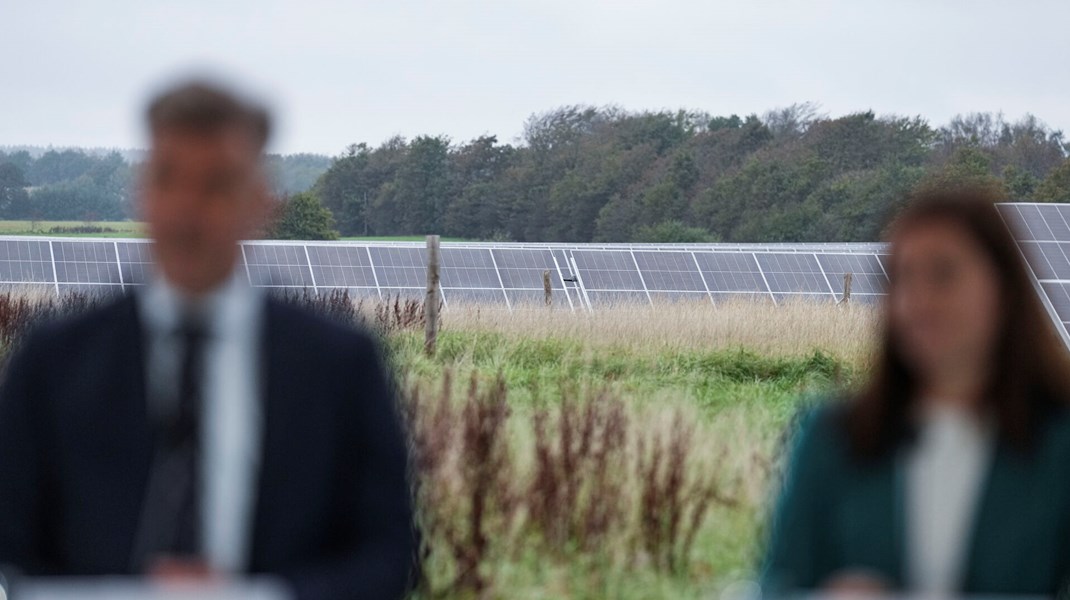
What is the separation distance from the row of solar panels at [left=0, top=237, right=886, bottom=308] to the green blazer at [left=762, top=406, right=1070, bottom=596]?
20.8 m

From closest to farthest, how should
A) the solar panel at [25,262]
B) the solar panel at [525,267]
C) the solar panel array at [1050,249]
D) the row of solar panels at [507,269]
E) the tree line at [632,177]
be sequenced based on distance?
1. the solar panel array at [1050,249]
2. the row of solar panels at [507,269]
3. the solar panel at [25,262]
4. the solar panel at [525,267]
5. the tree line at [632,177]

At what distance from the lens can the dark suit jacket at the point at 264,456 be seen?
1973 mm

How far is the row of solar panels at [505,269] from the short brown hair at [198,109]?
68.4 ft

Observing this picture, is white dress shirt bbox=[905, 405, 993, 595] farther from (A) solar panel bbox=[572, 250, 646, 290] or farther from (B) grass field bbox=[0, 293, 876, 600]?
(A) solar panel bbox=[572, 250, 646, 290]

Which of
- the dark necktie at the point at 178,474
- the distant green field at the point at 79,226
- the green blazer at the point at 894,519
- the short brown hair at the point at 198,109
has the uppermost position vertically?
the short brown hair at the point at 198,109

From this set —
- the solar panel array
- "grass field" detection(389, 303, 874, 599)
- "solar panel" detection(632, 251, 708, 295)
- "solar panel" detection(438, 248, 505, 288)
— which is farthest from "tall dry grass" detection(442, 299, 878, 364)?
"solar panel" detection(632, 251, 708, 295)

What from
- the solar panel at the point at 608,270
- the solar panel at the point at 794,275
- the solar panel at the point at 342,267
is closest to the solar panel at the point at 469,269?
the solar panel at the point at 342,267

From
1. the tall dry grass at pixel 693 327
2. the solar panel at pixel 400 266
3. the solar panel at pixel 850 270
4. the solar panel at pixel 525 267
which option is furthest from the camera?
the solar panel at pixel 850 270

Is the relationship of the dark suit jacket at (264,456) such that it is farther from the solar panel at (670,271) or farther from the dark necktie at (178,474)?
the solar panel at (670,271)

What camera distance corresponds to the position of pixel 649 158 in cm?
5966

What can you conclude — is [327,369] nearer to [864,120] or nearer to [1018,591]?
[1018,591]

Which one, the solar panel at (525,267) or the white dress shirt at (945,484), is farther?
the solar panel at (525,267)

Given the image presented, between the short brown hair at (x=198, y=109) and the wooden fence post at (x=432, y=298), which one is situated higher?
the short brown hair at (x=198, y=109)

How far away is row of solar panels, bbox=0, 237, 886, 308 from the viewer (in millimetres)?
23812
